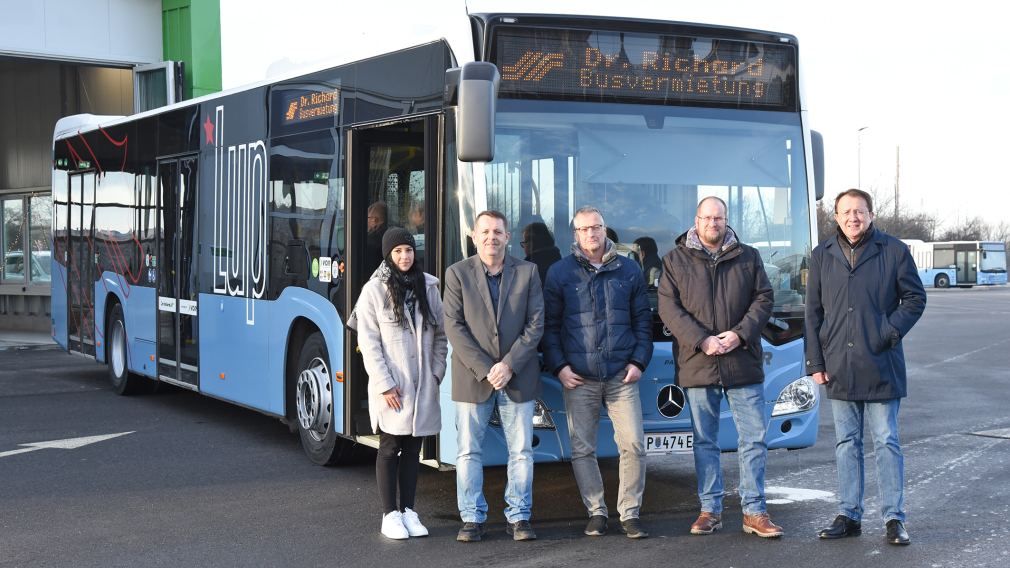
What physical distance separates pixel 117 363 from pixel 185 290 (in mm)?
2793

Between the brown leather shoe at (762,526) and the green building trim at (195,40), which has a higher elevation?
the green building trim at (195,40)

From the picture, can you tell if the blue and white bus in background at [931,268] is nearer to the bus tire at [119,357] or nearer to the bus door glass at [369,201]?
the bus tire at [119,357]

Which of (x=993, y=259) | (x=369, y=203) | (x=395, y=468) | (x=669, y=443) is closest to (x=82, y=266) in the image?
(x=369, y=203)

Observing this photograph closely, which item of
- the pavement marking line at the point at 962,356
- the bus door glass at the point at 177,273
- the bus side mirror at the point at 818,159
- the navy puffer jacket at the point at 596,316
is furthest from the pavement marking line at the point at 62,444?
the pavement marking line at the point at 962,356

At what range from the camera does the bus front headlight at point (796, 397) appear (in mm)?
7337

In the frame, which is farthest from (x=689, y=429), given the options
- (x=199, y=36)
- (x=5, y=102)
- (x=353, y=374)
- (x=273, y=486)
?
(x=5, y=102)

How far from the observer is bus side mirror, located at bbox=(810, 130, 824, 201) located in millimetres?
7664

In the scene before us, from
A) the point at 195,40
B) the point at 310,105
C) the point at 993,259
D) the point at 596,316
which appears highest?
the point at 195,40

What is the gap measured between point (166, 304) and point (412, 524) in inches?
227

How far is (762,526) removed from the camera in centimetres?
662

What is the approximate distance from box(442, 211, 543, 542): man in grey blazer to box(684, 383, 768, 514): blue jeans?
937 mm

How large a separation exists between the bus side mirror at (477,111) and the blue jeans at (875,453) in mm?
2383

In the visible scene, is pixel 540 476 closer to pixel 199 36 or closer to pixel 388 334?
pixel 388 334

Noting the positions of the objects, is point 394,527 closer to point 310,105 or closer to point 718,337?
point 718,337
